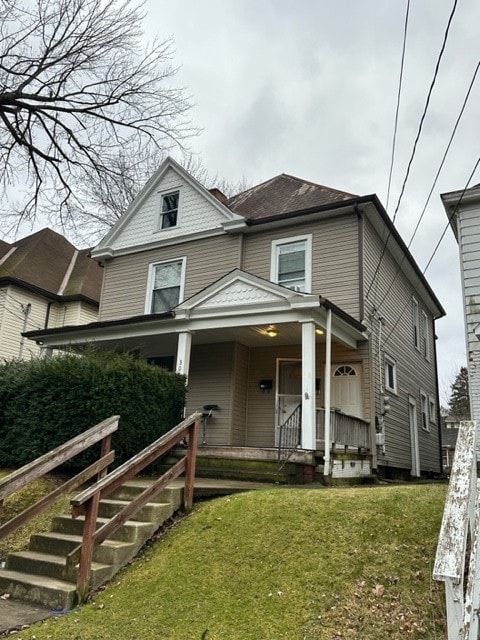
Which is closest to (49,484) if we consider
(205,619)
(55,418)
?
(55,418)

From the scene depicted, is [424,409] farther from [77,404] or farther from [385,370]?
[77,404]

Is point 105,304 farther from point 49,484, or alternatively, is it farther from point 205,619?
point 205,619

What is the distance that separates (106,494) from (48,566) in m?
0.80

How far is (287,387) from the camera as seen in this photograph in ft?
40.3

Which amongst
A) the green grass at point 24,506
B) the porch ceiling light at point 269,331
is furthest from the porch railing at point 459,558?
the porch ceiling light at point 269,331

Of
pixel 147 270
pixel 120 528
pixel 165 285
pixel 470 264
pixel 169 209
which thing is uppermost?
pixel 169 209

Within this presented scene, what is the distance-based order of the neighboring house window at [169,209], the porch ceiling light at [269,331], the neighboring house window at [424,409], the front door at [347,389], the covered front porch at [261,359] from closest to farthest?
the covered front porch at [261,359] → the porch ceiling light at [269,331] → the front door at [347,389] → the neighboring house window at [169,209] → the neighboring house window at [424,409]

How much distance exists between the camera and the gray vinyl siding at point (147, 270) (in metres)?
13.7

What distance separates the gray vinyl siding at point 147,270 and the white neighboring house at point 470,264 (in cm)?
576

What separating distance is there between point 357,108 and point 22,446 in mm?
8617

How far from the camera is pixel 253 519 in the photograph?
5.07m

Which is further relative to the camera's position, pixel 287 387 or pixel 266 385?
pixel 266 385

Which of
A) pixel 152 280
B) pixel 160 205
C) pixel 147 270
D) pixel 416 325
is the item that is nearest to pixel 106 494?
pixel 152 280

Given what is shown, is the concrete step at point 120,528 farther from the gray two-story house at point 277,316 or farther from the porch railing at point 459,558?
the gray two-story house at point 277,316
